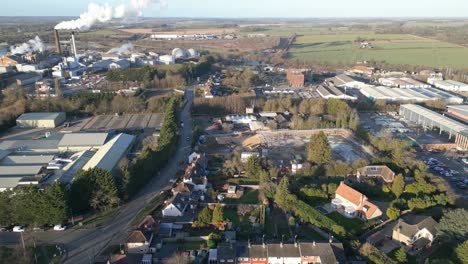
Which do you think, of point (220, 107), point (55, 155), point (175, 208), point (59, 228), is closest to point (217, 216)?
point (175, 208)

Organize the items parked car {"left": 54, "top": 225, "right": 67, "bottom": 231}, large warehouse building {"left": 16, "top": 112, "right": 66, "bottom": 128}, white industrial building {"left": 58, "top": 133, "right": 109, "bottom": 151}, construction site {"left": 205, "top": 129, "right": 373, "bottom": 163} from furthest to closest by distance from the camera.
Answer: large warehouse building {"left": 16, "top": 112, "right": 66, "bottom": 128}
white industrial building {"left": 58, "top": 133, "right": 109, "bottom": 151}
construction site {"left": 205, "top": 129, "right": 373, "bottom": 163}
parked car {"left": 54, "top": 225, "right": 67, "bottom": 231}

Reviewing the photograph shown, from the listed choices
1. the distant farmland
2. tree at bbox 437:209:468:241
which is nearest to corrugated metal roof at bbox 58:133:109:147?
tree at bbox 437:209:468:241

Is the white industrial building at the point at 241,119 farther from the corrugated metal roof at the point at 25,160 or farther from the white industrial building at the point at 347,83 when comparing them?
the white industrial building at the point at 347,83

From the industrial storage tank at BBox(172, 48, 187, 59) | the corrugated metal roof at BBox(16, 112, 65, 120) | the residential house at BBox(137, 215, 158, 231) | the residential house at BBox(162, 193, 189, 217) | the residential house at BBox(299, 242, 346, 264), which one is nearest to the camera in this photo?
the residential house at BBox(299, 242, 346, 264)

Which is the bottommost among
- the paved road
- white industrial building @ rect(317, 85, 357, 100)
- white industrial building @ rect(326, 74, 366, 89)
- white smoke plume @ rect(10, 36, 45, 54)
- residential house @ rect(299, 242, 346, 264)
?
the paved road

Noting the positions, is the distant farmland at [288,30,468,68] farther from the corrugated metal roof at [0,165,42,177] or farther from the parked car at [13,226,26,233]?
the parked car at [13,226,26,233]

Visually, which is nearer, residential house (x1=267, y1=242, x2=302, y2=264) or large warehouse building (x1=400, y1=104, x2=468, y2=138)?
residential house (x1=267, y1=242, x2=302, y2=264)
